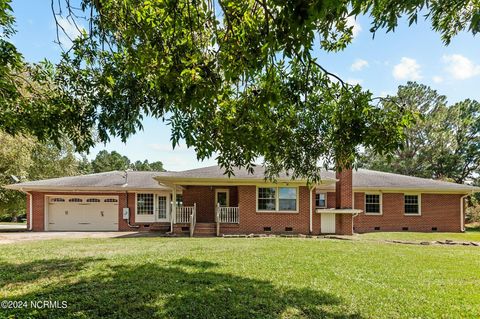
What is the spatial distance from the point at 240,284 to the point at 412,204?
57.3 feet

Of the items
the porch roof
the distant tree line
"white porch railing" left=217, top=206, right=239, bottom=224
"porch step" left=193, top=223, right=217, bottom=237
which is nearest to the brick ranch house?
the porch roof

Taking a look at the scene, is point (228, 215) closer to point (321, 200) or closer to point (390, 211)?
point (321, 200)

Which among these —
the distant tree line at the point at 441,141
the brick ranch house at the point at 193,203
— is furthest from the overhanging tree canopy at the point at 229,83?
the distant tree line at the point at 441,141

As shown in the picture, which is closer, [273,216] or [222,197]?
[273,216]

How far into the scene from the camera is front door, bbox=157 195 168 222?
67.2 ft

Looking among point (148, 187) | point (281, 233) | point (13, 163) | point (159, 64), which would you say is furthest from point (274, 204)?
point (13, 163)

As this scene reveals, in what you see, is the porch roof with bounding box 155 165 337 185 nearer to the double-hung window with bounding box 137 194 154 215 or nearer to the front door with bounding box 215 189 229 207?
the front door with bounding box 215 189 229 207

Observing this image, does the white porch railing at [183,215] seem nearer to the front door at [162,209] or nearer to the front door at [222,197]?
the front door at [222,197]

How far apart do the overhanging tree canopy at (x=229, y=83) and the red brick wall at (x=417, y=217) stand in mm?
14073

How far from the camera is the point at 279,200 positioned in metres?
17.5

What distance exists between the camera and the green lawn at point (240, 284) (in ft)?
16.4

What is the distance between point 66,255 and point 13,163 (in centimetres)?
1427

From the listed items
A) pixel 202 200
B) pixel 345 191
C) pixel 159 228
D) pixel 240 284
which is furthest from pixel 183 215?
pixel 240 284

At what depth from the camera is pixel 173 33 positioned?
430 cm
